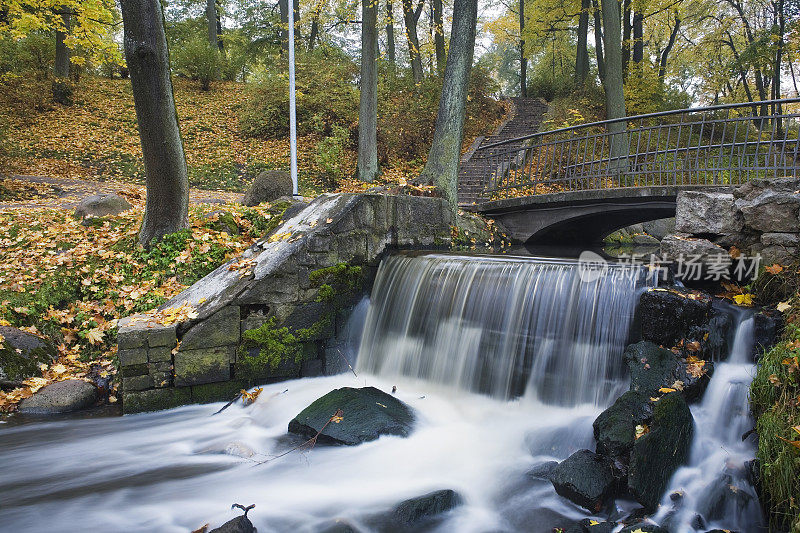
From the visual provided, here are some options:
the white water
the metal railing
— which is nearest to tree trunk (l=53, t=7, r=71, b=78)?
the metal railing

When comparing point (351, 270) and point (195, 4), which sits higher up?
point (195, 4)

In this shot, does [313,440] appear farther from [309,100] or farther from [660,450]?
[309,100]

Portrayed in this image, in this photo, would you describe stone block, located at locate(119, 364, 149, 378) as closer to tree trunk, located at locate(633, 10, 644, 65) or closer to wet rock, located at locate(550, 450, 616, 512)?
wet rock, located at locate(550, 450, 616, 512)

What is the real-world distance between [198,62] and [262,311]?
1982 centimetres

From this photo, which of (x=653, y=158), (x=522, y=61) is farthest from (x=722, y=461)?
(x=522, y=61)

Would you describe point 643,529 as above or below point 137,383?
below

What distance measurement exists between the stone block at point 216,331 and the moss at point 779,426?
4.74 m

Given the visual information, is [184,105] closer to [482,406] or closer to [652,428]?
[482,406]

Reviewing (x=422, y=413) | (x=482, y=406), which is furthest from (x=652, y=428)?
(x=422, y=413)

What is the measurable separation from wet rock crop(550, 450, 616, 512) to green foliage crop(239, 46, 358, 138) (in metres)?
14.1

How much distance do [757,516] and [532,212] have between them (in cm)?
801

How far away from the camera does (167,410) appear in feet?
16.7

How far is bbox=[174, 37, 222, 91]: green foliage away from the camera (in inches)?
838

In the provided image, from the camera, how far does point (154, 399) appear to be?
5.04 m
